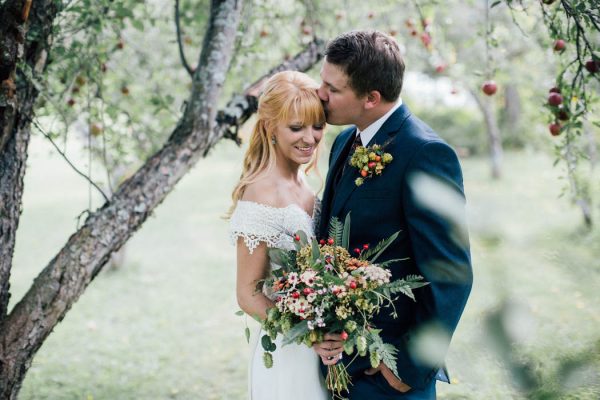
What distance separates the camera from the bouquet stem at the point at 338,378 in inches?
88.4

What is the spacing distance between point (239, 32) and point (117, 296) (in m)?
5.69

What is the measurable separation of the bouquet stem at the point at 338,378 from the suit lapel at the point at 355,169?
1.95ft

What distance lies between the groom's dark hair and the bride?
243 mm

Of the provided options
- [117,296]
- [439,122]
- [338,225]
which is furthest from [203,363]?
[439,122]

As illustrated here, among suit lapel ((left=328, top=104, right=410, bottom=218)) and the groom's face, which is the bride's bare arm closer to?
suit lapel ((left=328, top=104, right=410, bottom=218))

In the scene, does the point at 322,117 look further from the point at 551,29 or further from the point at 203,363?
the point at 203,363

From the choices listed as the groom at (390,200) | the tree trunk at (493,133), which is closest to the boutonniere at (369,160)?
the groom at (390,200)

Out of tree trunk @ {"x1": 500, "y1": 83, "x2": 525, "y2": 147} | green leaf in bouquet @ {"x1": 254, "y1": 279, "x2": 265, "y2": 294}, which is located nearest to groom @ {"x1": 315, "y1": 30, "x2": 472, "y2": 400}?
green leaf in bouquet @ {"x1": 254, "y1": 279, "x2": 265, "y2": 294}

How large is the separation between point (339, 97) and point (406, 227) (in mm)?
641

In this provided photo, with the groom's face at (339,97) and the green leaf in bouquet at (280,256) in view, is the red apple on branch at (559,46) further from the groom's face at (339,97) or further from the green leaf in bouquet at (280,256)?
the green leaf in bouquet at (280,256)

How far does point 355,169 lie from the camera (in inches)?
92.5

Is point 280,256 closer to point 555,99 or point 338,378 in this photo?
point 338,378

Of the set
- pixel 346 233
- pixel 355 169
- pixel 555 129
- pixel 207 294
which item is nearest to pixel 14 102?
pixel 355 169

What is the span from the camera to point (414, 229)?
2.03 metres
